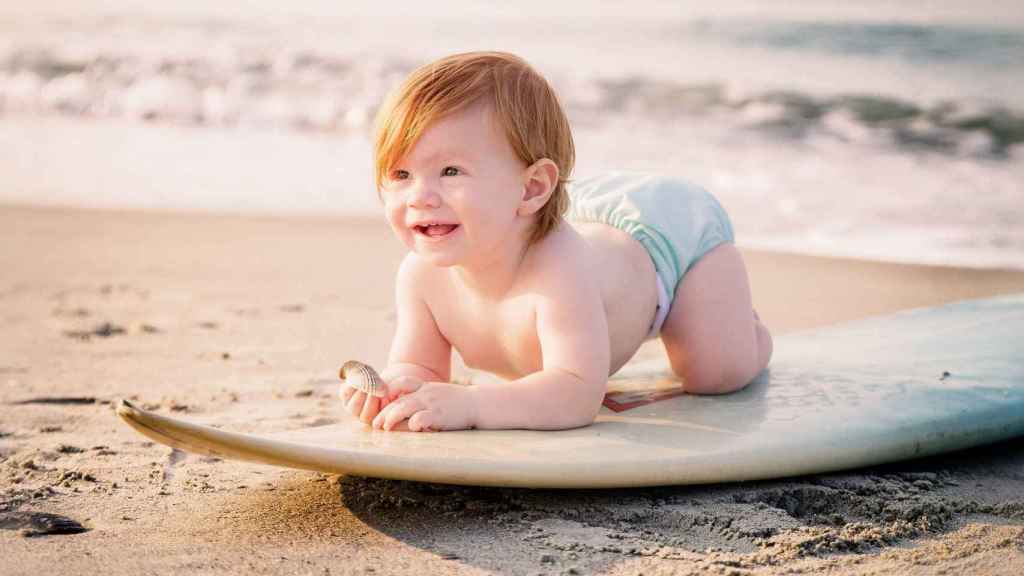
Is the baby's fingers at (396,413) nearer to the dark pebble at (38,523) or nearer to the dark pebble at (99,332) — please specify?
the dark pebble at (38,523)

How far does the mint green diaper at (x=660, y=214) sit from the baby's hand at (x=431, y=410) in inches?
25.9

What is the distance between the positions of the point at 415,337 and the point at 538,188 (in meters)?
0.48

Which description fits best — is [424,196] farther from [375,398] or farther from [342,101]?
[342,101]

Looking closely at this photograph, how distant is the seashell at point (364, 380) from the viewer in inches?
95.7

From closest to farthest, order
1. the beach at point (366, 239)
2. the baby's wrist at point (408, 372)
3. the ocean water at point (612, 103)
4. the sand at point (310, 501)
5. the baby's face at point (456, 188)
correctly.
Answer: the sand at point (310, 501) < the beach at point (366, 239) < the baby's face at point (456, 188) < the baby's wrist at point (408, 372) < the ocean water at point (612, 103)

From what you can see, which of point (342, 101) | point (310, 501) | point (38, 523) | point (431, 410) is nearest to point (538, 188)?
point (431, 410)

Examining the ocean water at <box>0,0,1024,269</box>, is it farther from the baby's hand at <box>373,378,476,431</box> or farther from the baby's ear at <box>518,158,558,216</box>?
the baby's hand at <box>373,378,476,431</box>

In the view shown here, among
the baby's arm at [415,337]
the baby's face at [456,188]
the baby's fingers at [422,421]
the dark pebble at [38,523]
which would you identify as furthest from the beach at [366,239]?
the baby's face at [456,188]

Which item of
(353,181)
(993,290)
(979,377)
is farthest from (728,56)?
(979,377)

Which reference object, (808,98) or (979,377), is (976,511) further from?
(808,98)

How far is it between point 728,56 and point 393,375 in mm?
9041

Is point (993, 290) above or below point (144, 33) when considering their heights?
below

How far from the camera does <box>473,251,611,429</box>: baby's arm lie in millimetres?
2516

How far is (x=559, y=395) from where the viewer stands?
2527mm
